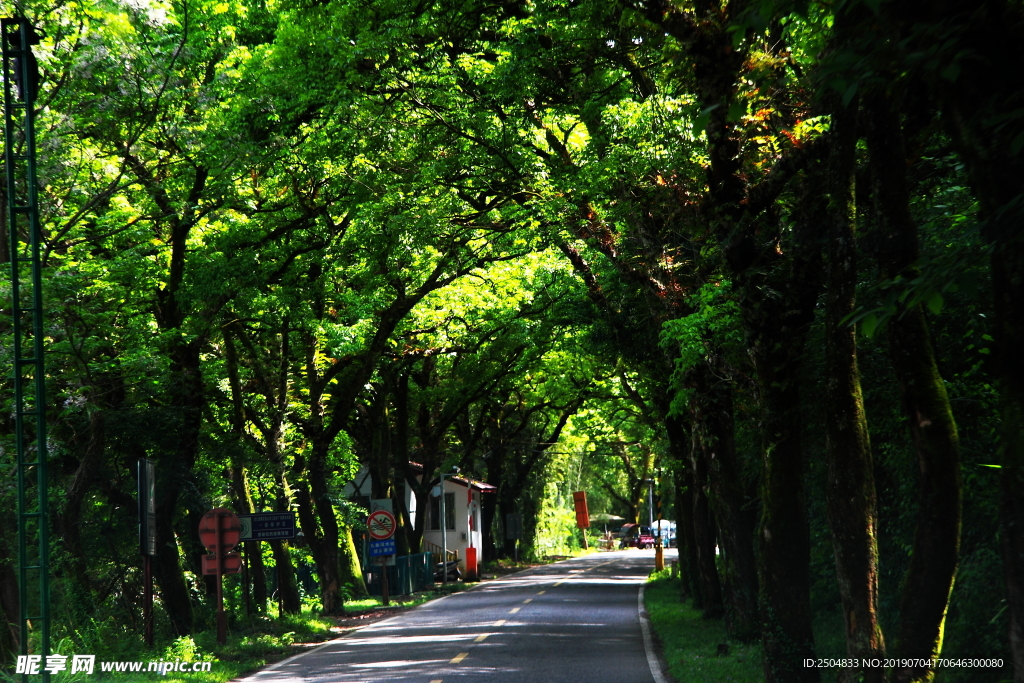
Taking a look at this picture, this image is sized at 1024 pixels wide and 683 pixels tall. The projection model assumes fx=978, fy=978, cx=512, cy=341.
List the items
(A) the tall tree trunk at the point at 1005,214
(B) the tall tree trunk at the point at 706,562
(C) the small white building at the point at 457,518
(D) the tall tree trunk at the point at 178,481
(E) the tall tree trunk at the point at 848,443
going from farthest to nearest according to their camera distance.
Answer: (C) the small white building at the point at 457,518
(B) the tall tree trunk at the point at 706,562
(D) the tall tree trunk at the point at 178,481
(E) the tall tree trunk at the point at 848,443
(A) the tall tree trunk at the point at 1005,214

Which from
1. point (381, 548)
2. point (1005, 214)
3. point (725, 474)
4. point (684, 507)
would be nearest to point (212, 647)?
point (725, 474)

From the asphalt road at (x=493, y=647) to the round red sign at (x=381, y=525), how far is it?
230 cm

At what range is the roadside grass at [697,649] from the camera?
1276 centimetres

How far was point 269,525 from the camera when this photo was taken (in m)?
20.2

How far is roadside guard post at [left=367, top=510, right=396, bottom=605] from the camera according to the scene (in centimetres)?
2786

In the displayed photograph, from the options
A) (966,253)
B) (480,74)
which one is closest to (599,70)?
(480,74)

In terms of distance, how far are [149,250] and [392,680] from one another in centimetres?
932

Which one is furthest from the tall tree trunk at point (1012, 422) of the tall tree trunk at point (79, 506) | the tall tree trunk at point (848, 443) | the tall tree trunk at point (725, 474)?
the tall tree trunk at point (79, 506)

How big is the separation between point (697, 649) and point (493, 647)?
3428mm

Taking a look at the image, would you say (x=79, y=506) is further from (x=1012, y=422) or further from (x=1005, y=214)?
(x=1005, y=214)

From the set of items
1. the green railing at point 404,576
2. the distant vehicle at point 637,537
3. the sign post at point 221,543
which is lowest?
the distant vehicle at point 637,537

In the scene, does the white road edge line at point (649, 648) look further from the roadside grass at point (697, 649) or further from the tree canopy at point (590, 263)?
the tree canopy at point (590, 263)

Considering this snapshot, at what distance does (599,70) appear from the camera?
1385 centimetres

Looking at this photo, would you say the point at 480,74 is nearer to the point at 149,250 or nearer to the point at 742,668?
the point at 149,250
